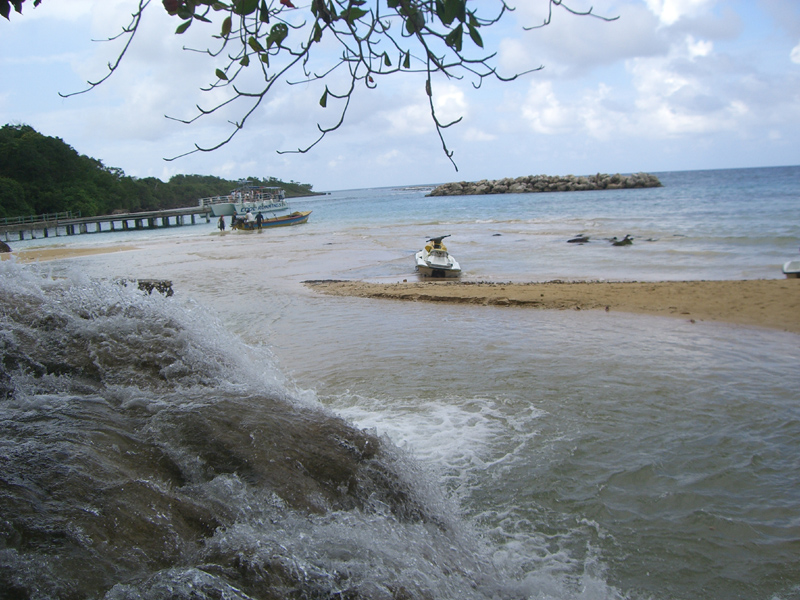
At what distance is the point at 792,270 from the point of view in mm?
13578

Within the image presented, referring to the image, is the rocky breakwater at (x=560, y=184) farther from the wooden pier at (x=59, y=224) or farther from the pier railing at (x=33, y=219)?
the pier railing at (x=33, y=219)

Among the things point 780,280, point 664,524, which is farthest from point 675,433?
point 780,280

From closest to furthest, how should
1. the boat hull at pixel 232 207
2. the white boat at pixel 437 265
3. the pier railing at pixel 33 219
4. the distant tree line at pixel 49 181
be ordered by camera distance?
the white boat at pixel 437 265, the pier railing at pixel 33 219, the distant tree line at pixel 49 181, the boat hull at pixel 232 207

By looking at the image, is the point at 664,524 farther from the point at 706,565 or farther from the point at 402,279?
the point at 402,279

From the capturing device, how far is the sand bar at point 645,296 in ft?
33.2

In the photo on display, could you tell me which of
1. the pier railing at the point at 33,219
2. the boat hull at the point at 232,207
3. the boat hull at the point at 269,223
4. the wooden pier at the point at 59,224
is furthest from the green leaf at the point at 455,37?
the boat hull at the point at 232,207

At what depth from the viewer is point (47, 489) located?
8.13 feet

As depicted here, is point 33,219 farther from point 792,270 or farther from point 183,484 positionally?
point 183,484

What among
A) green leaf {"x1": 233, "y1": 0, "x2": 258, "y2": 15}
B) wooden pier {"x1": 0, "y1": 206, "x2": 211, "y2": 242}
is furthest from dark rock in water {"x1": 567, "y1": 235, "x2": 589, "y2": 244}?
wooden pier {"x1": 0, "y1": 206, "x2": 211, "y2": 242}

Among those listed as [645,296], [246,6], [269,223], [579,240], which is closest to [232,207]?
[269,223]

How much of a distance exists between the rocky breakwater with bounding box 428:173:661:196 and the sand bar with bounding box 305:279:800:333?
7429cm

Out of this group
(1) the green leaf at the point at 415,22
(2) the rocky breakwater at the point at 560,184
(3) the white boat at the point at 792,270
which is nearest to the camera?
(1) the green leaf at the point at 415,22

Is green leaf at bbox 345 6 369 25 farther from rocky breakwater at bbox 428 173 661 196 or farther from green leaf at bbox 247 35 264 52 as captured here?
rocky breakwater at bbox 428 173 661 196

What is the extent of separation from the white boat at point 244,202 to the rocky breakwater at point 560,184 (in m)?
37.6
